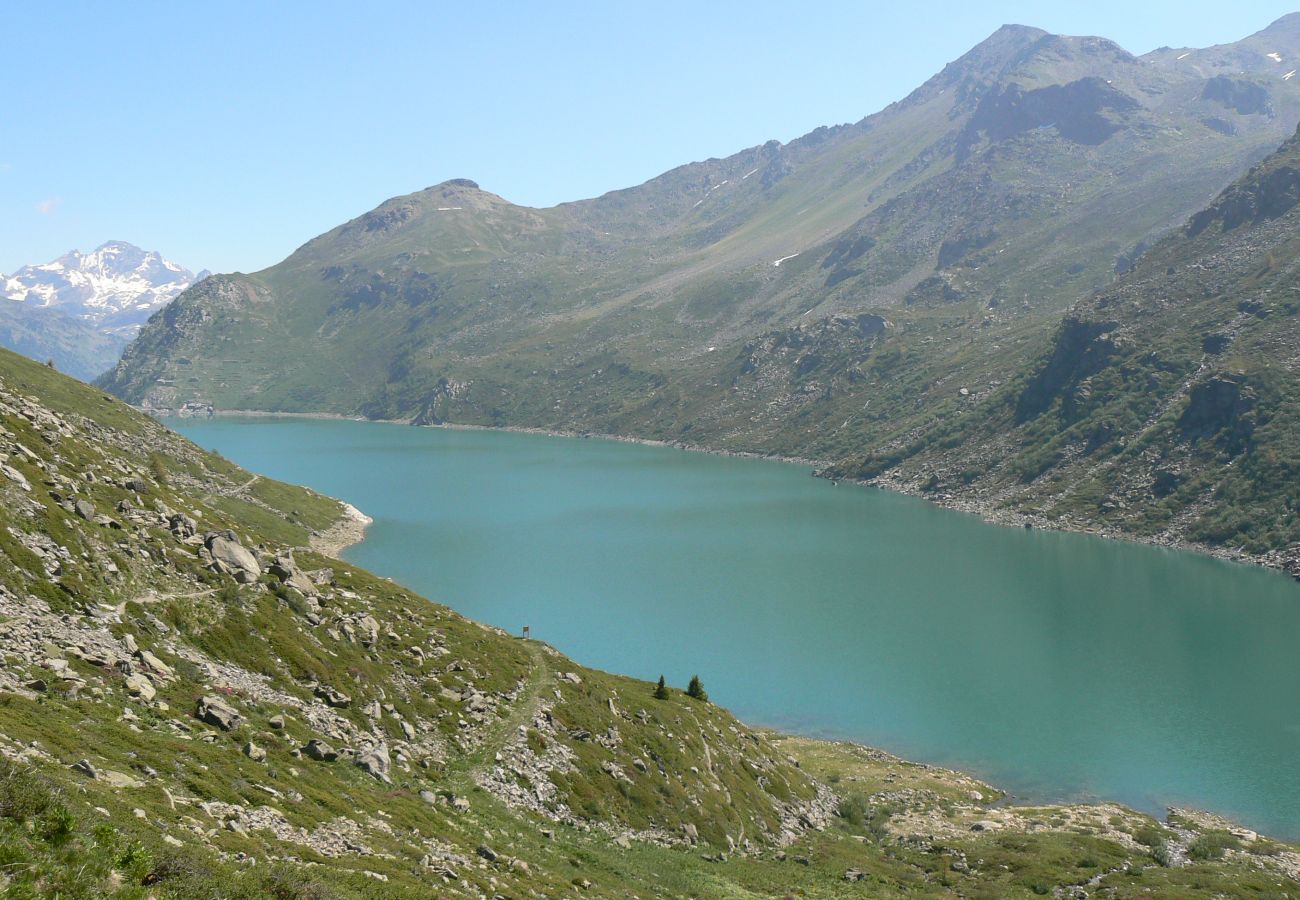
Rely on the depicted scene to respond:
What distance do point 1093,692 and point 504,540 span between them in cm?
11630

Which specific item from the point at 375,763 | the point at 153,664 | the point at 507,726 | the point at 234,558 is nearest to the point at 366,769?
the point at 375,763

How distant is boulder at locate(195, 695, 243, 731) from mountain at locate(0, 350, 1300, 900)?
0.34 ft

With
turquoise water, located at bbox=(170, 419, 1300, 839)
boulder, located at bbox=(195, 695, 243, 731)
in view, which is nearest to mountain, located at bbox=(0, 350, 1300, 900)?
boulder, located at bbox=(195, 695, 243, 731)

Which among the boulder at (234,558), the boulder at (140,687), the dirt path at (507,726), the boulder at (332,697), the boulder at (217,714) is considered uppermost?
the boulder at (234,558)

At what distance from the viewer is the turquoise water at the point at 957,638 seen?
87.1 meters

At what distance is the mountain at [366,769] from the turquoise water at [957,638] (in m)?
15.1

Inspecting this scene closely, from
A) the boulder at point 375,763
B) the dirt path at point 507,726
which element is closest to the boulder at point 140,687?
the boulder at point 375,763

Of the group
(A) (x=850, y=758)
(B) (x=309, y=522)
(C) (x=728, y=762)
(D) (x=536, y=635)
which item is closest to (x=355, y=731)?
(C) (x=728, y=762)

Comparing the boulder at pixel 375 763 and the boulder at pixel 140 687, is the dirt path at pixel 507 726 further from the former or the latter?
the boulder at pixel 140 687

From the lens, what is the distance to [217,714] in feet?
119

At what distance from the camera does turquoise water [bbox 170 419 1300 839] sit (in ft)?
286

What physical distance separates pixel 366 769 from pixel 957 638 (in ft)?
336

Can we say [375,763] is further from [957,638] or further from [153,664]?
[957,638]

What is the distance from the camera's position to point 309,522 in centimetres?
16450
